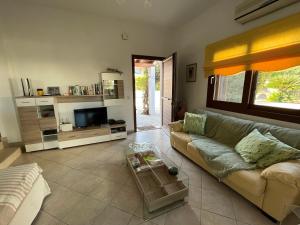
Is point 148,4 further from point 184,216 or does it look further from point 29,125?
point 184,216

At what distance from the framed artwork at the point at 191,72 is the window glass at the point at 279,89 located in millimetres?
1432

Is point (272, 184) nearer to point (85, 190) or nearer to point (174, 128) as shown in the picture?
point (174, 128)

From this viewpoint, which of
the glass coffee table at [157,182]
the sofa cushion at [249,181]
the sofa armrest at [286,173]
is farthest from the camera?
the glass coffee table at [157,182]

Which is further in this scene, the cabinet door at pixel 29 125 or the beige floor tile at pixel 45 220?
the cabinet door at pixel 29 125

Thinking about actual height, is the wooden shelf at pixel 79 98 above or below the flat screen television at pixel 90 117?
above

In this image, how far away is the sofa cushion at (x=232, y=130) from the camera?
7.48 ft

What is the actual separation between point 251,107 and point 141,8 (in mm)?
2895

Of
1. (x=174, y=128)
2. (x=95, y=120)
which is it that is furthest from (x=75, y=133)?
(x=174, y=128)

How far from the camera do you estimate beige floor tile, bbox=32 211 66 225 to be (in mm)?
1505

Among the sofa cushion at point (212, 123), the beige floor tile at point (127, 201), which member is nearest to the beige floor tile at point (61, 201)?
the beige floor tile at point (127, 201)

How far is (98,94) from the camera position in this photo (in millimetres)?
3547

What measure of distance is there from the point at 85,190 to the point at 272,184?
84.9 inches

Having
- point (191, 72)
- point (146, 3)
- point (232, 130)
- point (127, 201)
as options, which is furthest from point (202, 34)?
point (127, 201)

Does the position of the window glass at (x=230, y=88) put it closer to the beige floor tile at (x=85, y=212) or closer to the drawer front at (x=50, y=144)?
the beige floor tile at (x=85, y=212)
